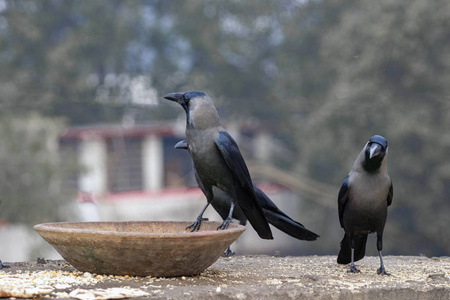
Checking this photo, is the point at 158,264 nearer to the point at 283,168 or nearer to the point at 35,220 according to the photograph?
the point at 35,220

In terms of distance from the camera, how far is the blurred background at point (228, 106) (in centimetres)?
1619

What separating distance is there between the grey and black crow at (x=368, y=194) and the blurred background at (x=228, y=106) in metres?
10.5

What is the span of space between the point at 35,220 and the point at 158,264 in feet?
37.5

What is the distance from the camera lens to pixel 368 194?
3.97 meters

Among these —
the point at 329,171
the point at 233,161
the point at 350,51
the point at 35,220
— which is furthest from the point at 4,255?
the point at 233,161

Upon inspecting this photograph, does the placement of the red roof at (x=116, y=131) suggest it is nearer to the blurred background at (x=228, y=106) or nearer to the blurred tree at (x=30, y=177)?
the blurred background at (x=228, y=106)

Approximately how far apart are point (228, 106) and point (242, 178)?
17.8 meters

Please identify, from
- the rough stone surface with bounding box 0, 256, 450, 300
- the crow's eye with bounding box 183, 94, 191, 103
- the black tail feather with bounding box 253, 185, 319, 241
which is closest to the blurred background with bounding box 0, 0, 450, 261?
the black tail feather with bounding box 253, 185, 319, 241

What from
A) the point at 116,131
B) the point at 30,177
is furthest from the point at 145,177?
the point at 30,177

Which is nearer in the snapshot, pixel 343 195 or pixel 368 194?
pixel 368 194

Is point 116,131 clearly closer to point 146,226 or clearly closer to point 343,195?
point 146,226

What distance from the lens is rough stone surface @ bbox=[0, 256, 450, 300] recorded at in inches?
125

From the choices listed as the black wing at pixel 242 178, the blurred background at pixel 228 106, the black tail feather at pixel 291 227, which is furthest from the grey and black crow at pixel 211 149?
the blurred background at pixel 228 106

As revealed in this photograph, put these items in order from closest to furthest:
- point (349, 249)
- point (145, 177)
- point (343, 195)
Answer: point (343, 195) → point (349, 249) → point (145, 177)
